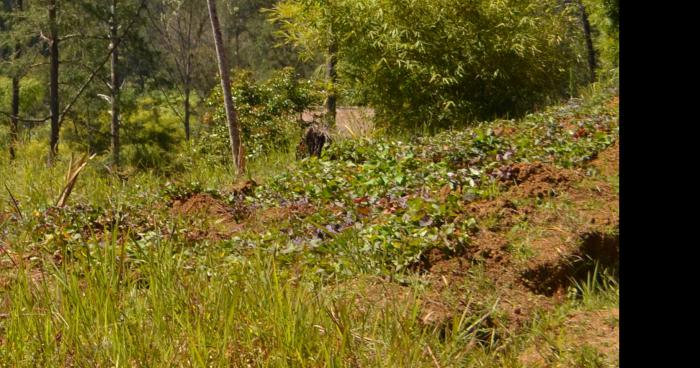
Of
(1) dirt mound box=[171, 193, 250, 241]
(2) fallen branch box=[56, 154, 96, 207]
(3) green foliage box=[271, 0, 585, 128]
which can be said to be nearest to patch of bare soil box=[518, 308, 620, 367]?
(1) dirt mound box=[171, 193, 250, 241]

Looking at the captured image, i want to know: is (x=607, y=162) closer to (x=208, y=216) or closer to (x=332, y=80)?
(x=208, y=216)

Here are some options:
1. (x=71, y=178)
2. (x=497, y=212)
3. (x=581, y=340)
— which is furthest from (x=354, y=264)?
(x=71, y=178)

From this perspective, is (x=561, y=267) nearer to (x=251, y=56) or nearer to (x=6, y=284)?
(x=6, y=284)

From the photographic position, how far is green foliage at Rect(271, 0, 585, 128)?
1158cm

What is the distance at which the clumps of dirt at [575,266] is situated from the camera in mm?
4723

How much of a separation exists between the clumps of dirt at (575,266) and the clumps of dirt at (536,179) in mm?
839

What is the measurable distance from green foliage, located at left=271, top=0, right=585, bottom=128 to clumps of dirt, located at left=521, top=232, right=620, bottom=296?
248 inches

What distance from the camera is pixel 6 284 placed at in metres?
3.94

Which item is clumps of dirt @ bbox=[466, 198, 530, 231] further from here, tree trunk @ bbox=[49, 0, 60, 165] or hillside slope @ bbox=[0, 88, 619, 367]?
tree trunk @ bbox=[49, 0, 60, 165]

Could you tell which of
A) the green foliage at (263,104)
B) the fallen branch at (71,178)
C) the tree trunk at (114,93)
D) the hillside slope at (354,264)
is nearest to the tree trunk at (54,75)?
the tree trunk at (114,93)

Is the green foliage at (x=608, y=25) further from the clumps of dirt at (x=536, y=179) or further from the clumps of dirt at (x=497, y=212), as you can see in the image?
the clumps of dirt at (x=497, y=212)

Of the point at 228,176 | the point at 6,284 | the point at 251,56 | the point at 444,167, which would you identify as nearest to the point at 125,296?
the point at 6,284
